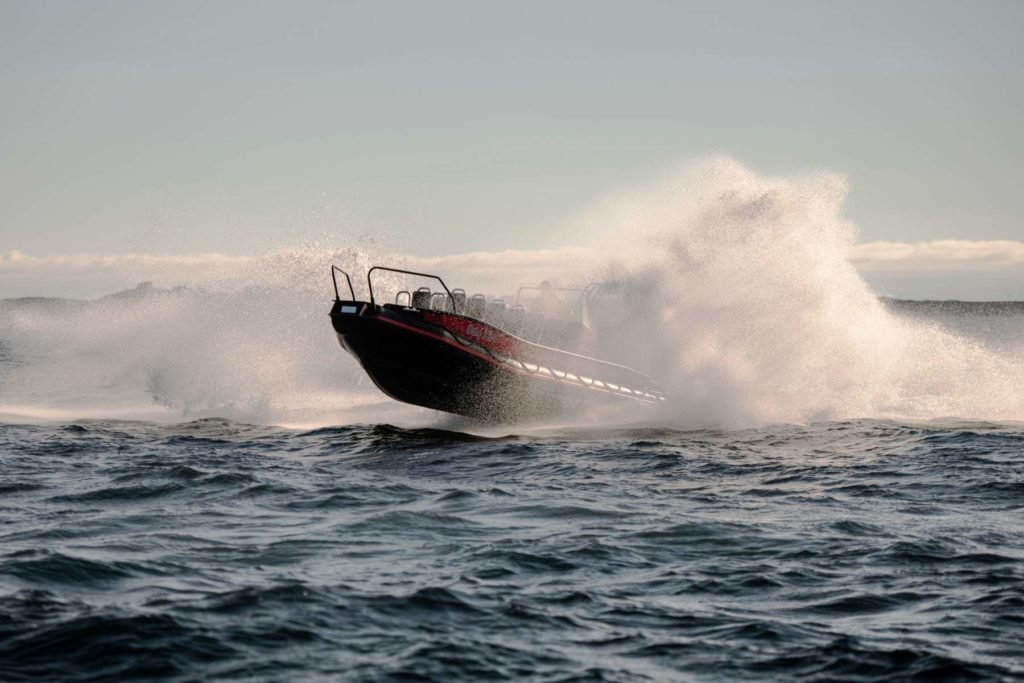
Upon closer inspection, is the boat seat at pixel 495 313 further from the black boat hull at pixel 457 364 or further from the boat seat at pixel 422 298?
the boat seat at pixel 422 298

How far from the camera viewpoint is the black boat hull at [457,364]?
62.0 feet

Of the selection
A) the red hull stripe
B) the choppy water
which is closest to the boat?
the red hull stripe

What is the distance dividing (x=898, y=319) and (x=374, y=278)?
1345cm

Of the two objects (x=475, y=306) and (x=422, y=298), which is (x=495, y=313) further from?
(x=422, y=298)

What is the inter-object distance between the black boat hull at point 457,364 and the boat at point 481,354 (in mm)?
17

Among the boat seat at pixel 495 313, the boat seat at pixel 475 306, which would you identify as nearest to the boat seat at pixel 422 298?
the boat seat at pixel 475 306

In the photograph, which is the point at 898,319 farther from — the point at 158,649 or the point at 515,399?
the point at 158,649

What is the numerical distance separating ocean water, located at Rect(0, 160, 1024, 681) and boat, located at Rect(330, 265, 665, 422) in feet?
1.90

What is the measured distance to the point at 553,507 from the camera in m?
11.7

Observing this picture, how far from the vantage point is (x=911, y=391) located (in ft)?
93.8

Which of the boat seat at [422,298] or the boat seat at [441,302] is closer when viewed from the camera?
the boat seat at [422,298]

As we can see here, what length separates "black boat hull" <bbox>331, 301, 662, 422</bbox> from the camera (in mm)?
18891

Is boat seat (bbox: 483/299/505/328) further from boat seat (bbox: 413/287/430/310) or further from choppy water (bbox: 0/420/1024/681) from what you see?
choppy water (bbox: 0/420/1024/681)

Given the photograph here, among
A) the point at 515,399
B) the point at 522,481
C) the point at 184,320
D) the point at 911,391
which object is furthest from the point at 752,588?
the point at 911,391
